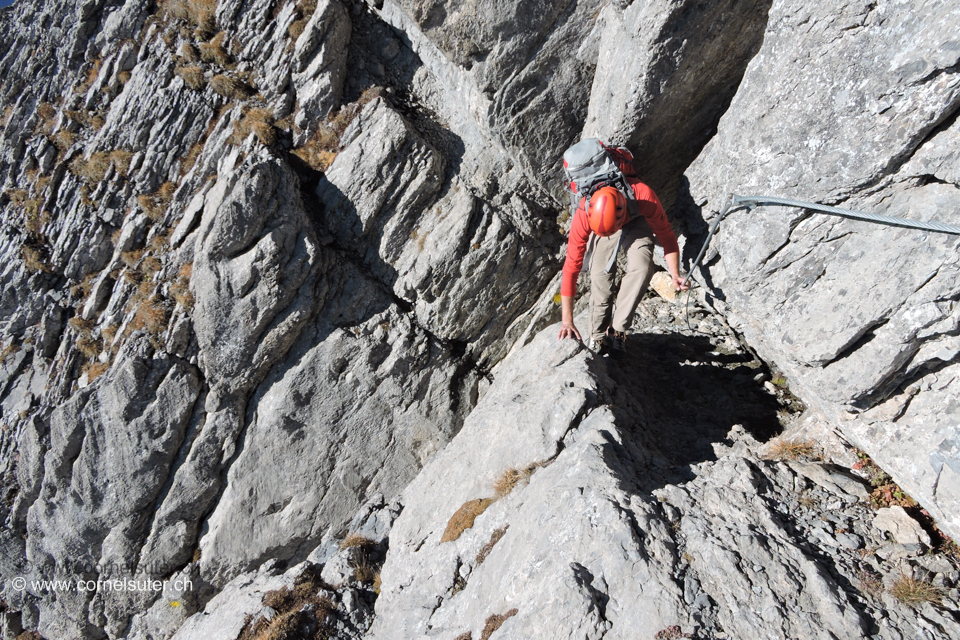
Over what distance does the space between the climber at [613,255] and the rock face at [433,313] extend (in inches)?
39.2

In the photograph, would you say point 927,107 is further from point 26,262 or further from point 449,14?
point 26,262

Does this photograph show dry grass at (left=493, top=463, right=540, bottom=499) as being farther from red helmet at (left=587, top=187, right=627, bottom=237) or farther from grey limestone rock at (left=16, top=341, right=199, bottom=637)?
grey limestone rock at (left=16, top=341, right=199, bottom=637)

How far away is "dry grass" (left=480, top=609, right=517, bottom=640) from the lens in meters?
7.00

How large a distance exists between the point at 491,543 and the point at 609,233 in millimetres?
6331

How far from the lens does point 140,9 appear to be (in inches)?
572

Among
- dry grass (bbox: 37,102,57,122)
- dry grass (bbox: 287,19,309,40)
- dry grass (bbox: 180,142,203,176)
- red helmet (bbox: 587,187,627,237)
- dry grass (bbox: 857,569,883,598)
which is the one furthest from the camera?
dry grass (bbox: 37,102,57,122)

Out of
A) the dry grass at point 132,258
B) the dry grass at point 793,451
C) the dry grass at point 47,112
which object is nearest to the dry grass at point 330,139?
the dry grass at point 132,258

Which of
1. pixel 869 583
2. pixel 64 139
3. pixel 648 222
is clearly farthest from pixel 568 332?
pixel 64 139

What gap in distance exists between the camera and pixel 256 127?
12.7 m

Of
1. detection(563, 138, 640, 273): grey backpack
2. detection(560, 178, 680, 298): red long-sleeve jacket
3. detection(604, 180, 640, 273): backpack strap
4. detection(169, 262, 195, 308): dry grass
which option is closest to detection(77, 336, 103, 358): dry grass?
detection(169, 262, 195, 308): dry grass

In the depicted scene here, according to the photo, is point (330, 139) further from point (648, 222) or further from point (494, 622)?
point (494, 622)

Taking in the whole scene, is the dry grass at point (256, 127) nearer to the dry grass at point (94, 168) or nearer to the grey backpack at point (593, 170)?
the dry grass at point (94, 168)

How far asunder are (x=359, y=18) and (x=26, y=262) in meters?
12.2

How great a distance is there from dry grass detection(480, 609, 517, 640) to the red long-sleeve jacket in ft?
21.5
